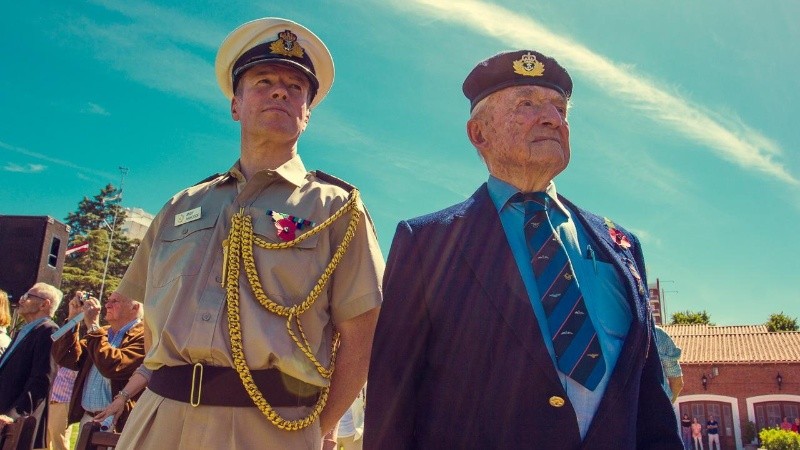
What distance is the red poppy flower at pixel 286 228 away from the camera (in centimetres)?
229

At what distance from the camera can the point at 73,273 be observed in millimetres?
46281

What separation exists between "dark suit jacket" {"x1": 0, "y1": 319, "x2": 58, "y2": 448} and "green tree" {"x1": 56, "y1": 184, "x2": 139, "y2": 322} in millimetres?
35342

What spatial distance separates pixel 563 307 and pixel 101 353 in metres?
3.62

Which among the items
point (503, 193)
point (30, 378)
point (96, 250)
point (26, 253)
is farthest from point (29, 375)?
point (96, 250)

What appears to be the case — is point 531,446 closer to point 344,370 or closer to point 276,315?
point 344,370

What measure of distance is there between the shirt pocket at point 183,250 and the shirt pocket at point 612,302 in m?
1.42

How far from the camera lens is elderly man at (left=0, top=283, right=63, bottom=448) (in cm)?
500

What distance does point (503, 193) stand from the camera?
7.54ft

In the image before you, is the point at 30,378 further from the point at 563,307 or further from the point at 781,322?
the point at 781,322

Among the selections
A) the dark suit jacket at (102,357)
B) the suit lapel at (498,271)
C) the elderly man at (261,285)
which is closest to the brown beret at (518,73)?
the suit lapel at (498,271)

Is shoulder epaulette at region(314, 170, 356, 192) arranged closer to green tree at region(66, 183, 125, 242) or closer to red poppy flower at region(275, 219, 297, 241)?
red poppy flower at region(275, 219, 297, 241)

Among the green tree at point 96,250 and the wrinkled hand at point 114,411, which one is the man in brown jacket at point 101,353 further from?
the green tree at point 96,250

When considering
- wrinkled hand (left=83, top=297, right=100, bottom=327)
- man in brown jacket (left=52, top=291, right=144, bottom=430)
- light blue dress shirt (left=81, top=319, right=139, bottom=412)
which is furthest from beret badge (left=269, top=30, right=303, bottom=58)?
light blue dress shirt (left=81, top=319, right=139, bottom=412)

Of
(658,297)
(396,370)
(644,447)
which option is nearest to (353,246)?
(396,370)
